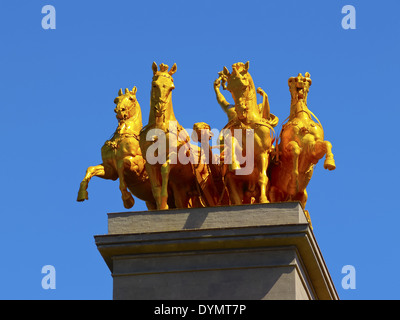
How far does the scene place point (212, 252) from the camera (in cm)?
4078

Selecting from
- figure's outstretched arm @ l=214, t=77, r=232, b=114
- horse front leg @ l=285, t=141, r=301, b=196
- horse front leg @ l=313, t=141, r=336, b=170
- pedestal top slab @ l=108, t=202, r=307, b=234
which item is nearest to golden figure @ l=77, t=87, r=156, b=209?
pedestal top slab @ l=108, t=202, r=307, b=234

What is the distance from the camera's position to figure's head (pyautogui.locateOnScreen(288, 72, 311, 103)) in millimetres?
43219

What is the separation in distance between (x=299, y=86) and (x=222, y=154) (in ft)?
8.02

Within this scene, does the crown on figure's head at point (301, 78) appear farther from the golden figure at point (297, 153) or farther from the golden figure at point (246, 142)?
the golden figure at point (246, 142)

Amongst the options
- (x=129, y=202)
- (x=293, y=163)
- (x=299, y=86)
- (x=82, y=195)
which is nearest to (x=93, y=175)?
(x=82, y=195)

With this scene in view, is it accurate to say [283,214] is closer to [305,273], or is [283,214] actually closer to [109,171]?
[305,273]

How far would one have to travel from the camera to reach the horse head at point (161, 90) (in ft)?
137

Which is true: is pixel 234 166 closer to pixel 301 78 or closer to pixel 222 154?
pixel 222 154

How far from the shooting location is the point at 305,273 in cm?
4162

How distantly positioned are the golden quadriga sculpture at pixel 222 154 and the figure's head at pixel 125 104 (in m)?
0.19

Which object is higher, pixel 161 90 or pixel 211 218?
pixel 161 90

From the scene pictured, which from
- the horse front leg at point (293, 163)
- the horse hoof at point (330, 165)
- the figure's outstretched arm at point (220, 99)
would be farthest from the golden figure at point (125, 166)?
the horse hoof at point (330, 165)

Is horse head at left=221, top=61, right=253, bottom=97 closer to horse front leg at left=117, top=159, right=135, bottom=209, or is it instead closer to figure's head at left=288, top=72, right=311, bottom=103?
figure's head at left=288, top=72, right=311, bottom=103
